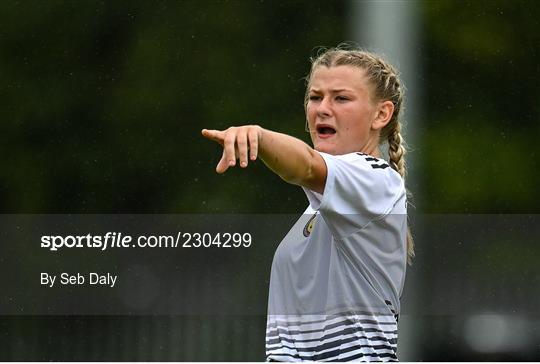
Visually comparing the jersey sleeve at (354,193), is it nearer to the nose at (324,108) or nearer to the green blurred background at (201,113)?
the nose at (324,108)

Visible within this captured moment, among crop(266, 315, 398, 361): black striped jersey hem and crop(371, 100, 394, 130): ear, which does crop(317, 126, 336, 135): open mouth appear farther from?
crop(266, 315, 398, 361): black striped jersey hem

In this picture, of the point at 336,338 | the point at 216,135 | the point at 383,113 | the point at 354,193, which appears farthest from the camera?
the point at 383,113

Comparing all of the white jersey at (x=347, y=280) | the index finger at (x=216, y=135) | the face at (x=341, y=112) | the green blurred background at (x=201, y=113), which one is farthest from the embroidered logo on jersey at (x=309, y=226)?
the green blurred background at (x=201, y=113)

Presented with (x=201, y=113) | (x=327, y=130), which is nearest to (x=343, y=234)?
(x=327, y=130)

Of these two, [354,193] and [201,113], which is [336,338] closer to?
[354,193]

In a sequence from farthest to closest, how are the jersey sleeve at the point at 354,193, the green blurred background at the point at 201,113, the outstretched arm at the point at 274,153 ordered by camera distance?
the green blurred background at the point at 201,113, the jersey sleeve at the point at 354,193, the outstretched arm at the point at 274,153

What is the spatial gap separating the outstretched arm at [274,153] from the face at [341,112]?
0.76 feet

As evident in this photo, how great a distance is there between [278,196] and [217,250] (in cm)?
40

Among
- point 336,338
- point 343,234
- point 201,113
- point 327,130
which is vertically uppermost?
point 201,113

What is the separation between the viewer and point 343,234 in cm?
193

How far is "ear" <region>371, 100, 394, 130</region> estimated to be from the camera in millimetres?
2113

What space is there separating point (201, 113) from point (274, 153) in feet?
13.7

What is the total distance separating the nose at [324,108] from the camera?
208 centimetres

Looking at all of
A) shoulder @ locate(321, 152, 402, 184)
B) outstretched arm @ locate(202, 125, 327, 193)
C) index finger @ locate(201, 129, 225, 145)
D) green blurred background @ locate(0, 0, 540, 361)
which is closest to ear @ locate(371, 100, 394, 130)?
shoulder @ locate(321, 152, 402, 184)
